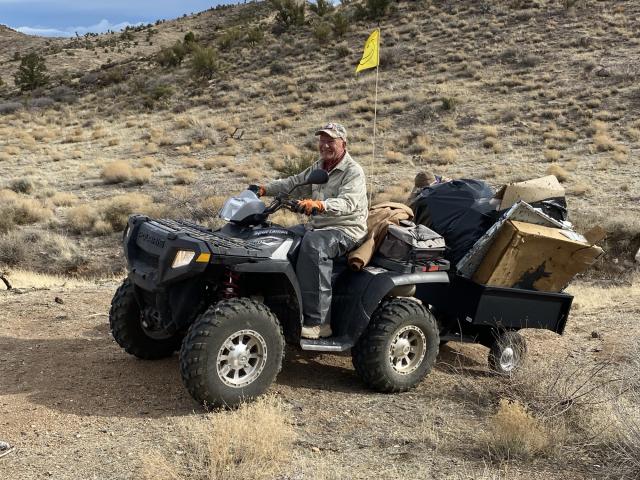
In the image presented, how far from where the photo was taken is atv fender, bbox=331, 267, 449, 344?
545 centimetres

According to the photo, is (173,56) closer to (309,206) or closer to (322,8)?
(322,8)

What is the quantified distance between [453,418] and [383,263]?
1.44 metres

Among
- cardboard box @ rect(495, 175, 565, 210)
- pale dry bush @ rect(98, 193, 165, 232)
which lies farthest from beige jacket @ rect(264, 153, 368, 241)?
pale dry bush @ rect(98, 193, 165, 232)

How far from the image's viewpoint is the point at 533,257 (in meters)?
5.97

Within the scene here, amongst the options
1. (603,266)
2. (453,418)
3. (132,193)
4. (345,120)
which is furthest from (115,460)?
(345,120)

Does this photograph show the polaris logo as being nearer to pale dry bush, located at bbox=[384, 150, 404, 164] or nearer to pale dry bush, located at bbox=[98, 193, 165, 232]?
pale dry bush, located at bbox=[98, 193, 165, 232]

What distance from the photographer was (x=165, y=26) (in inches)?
2479

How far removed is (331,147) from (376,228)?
82cm

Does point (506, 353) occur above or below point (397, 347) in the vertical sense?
below

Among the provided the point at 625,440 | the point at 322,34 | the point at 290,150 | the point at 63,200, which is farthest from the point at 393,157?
the point at 625,440

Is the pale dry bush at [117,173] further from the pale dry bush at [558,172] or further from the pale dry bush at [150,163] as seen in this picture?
the pale dry bush at [558,172]

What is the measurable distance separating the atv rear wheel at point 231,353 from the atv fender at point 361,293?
72 centimetres

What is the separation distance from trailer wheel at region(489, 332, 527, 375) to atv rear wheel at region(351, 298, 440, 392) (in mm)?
969

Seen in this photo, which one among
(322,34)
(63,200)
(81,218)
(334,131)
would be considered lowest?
(81,218)
